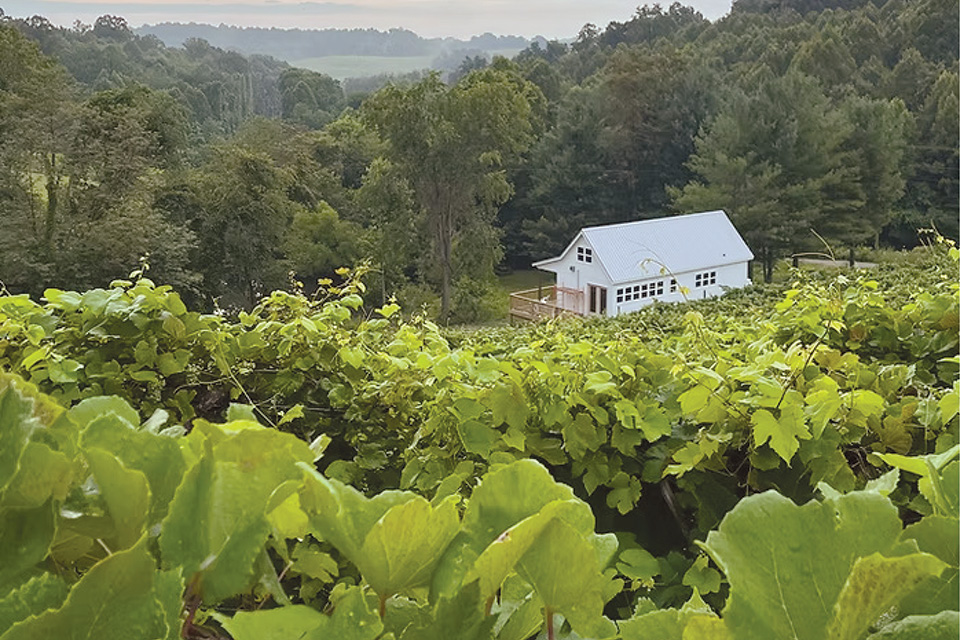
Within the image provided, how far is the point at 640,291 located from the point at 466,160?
3841mm

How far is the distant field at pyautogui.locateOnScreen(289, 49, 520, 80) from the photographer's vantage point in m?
15.9

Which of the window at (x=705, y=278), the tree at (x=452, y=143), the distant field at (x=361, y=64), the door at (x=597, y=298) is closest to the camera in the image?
the door at (x=597, y=298)

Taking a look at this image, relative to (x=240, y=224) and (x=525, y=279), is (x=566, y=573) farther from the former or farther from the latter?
(x=525, y=279)

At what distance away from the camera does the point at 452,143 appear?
42.4ft

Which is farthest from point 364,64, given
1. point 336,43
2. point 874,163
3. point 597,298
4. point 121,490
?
point 121,490

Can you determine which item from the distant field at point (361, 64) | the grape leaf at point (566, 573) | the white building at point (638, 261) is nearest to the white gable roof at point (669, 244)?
the white building at point (638, 261)

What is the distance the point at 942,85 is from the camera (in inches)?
562

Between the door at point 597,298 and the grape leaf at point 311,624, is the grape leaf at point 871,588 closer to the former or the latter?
the grape leaf at point 311,624

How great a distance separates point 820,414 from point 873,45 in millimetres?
18731

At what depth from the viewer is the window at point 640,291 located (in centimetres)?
1054

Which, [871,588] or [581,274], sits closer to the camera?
[871,588]

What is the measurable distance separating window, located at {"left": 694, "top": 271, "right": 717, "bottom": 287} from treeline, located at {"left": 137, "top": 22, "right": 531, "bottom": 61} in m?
7.81

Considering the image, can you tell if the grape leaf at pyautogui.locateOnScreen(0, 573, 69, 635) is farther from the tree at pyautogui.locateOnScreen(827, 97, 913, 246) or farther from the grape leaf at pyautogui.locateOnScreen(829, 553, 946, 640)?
the tree at pyautogui.locateOnScreen(827, 97, 913, 246)

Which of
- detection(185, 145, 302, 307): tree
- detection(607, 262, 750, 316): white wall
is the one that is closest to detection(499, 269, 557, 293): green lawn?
detection(607, 262, 750, 316): white wall
